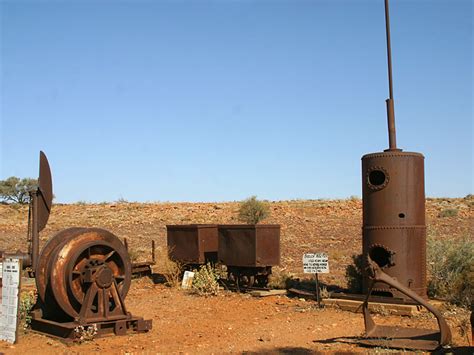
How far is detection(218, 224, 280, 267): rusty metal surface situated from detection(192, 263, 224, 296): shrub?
16.8 inches

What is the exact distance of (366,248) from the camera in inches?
463

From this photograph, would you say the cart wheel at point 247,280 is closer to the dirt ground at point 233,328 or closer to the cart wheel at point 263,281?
the cart wheel at point 263,281

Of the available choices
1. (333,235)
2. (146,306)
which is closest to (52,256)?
(146,306)

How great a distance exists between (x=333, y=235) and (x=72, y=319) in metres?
20.0

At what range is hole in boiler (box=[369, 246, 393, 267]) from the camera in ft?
37.7

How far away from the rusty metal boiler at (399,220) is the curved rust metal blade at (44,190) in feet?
19.9

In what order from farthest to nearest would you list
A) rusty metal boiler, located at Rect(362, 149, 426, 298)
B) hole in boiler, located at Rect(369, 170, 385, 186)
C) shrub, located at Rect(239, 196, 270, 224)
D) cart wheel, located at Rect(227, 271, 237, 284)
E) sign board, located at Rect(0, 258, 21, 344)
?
shrub, located at Rect(239, 196, 270, 224) → cart wheel, located at Rect(227, 271, 237, 284) → hole in boiler, located at Rect(369, 170, 385, 186) → rusty metal boiler, located at Rect(362, 149, 426, 298) → sign board, located at Rect(0, 258, 21, 344)

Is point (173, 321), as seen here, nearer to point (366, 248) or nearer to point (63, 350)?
point (63, 350)

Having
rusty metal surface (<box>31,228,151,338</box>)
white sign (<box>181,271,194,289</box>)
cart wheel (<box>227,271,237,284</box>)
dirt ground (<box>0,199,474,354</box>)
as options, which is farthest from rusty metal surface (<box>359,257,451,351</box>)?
white sign (<box>181,271,194,289</box>)

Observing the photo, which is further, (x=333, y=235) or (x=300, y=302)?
(x=333, y=235)

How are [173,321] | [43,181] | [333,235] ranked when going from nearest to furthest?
[43,181]
[173,321]
[333,235]

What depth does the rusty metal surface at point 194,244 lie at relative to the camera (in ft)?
50.9

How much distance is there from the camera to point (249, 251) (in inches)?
559

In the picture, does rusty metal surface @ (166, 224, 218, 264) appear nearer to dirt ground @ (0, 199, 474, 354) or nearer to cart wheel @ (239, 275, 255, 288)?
dirt ground @ (0, 199, 474, 354)
